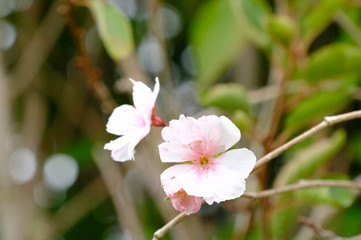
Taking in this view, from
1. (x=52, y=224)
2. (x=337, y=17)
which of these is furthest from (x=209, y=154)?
(x=52, y=224)

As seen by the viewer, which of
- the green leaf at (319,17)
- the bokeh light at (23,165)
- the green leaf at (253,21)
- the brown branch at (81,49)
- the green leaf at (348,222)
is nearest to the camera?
the brown branch at (81,49)

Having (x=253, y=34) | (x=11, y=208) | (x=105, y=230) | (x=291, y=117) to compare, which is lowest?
(x=105, y=230)

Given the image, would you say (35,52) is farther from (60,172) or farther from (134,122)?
(134,122)

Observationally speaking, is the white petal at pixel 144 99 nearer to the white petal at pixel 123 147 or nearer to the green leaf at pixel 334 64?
the white petal at pixel 123 147

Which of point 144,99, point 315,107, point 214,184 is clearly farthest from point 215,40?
point 214,184

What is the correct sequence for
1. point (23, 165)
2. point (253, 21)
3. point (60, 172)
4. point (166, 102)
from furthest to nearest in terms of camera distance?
point (60, 172), point (23, 165), point (166, 102), point (253, 21)

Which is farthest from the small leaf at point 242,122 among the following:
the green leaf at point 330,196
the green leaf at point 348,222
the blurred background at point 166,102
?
the green leaf at point 348,222

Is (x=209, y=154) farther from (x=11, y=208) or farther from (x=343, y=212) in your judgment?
(x=11, y=208)
